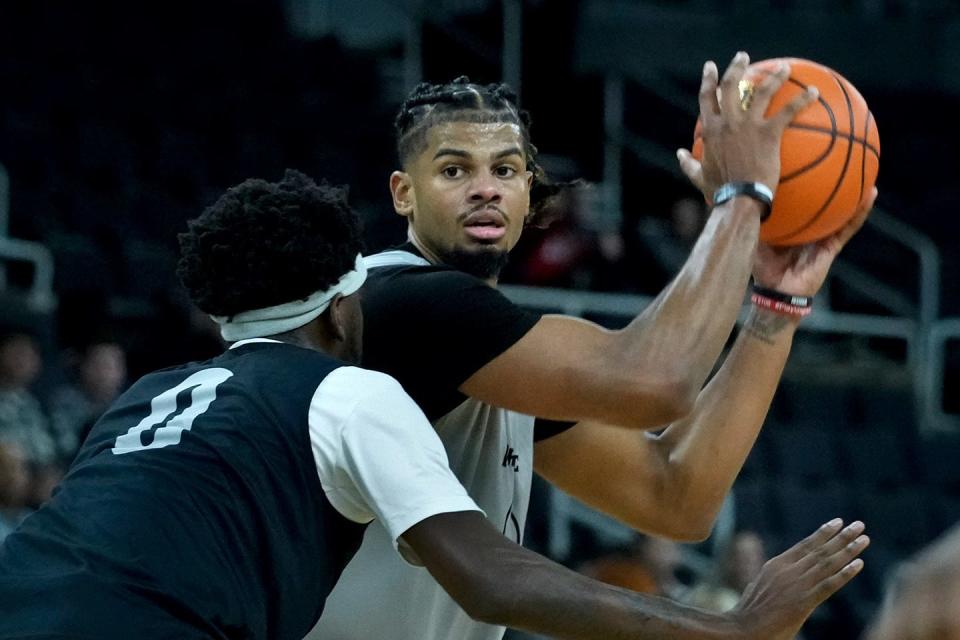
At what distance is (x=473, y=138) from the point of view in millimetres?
3820

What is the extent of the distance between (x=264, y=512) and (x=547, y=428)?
1.29 metres

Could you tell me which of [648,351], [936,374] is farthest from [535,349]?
[936,374]

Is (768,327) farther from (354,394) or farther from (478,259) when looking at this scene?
(354,394)

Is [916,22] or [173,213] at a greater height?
[916,22]

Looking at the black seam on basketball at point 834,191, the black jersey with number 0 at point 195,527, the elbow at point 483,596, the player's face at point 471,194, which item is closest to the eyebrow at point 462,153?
→ the player's face at point 471,194

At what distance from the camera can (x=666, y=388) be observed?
129 inches

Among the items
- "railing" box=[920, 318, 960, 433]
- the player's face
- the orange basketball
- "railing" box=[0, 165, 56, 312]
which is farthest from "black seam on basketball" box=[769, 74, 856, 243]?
"railing" box=[920, 318, 960, 433]

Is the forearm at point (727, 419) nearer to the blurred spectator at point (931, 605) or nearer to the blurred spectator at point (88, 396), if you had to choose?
the blurred spectator at point (931, 605)

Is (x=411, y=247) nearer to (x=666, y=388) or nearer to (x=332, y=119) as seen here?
(x=666, y=388)

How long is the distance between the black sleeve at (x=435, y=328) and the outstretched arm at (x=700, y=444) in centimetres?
61

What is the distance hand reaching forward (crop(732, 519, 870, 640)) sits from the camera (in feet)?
9.96

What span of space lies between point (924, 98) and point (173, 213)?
674 centimetres

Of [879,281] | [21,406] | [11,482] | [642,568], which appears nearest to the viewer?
[11,482]

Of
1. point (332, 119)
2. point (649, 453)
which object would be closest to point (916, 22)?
point (332, 119)
